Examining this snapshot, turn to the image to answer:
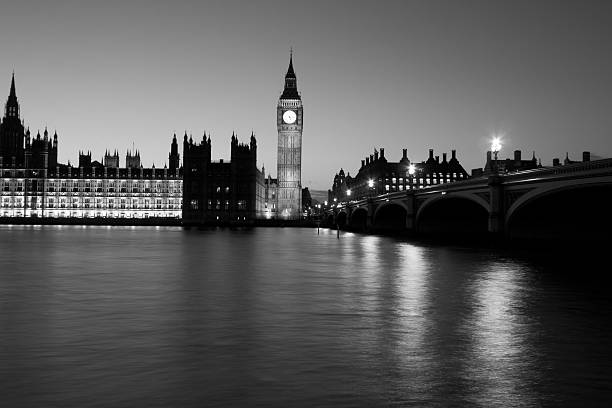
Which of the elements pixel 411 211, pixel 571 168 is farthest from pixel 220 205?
pixel 571 168

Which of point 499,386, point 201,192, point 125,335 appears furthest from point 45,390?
point 201,192

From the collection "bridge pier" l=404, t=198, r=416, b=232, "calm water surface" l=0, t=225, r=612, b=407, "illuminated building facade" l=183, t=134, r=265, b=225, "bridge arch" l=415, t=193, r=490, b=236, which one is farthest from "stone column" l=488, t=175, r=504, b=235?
"illuminated building facade" l=183, t=134, r=265, b=225

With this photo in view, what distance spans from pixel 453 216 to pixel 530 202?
123 ft

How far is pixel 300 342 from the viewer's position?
1471 cm

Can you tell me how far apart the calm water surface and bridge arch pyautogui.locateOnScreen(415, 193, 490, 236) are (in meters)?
39.3

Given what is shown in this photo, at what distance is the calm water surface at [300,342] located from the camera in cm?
1038

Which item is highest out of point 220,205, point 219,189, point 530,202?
A: point 219,189

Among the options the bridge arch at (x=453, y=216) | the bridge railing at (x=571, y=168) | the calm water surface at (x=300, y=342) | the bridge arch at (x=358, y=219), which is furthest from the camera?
the bridge arch at (x=358, y=219)

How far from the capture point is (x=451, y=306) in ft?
70.0

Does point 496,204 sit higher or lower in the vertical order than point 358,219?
higher

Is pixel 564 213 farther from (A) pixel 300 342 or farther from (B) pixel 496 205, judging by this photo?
(A) pixel 300 342

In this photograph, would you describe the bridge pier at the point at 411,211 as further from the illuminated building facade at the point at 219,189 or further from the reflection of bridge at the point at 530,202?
the illuminated building facade at the point at 219,189

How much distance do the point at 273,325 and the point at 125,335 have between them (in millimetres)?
3890

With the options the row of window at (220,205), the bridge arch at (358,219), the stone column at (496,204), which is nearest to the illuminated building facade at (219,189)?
the row of window at (220,205)
